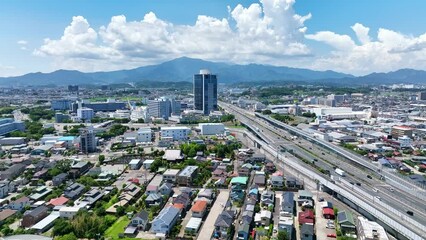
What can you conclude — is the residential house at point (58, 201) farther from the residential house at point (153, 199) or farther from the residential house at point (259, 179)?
the residential house at point (259, 179)

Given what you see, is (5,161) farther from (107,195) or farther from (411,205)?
(411,205)

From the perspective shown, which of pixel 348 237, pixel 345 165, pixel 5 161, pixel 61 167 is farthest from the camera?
pixel 5 161

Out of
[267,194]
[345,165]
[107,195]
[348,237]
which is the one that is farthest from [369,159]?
[107,195]

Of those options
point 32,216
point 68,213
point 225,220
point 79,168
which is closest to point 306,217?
point 225,220

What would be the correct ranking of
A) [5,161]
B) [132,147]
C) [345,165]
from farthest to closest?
1. [132,147]
2. [5,161]
3. [345,165]

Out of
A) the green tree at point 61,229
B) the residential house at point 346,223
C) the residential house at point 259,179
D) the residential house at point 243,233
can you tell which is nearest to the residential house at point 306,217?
the residential house at point 346,223

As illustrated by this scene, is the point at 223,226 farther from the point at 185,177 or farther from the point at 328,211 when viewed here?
the point at 185,177
